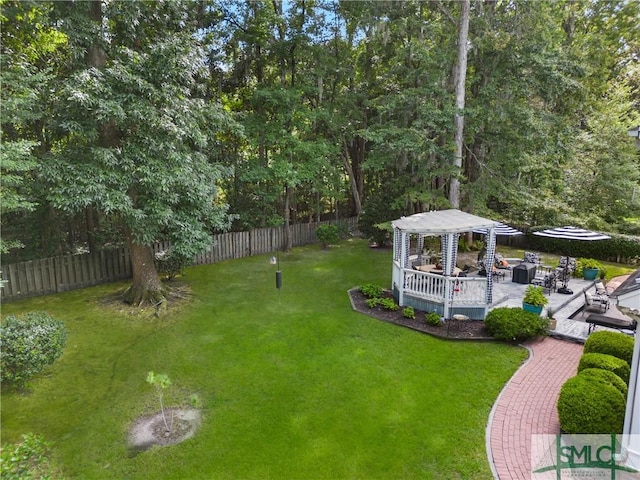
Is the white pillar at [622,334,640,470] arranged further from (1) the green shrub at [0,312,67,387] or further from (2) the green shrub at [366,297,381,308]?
(1) the green shrub at [0,312,67,387]

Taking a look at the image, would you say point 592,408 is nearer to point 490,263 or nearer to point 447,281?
point 447,281

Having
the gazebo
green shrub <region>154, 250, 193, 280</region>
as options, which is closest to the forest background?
green shrub <region>154, 250, 193, 280</region>

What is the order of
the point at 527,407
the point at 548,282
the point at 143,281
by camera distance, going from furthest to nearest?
the point at 548,282 → the point at 143,281 → the point at 527,407

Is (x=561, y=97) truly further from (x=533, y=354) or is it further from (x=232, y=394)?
(x=232, y=394)

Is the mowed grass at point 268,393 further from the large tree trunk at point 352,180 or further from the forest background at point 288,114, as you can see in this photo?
the large tree trunk at point 352,180

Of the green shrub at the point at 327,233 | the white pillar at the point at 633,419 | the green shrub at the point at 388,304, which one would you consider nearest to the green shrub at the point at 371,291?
the green shrub at the point at 388,304

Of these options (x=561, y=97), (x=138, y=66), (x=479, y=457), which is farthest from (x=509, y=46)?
(x=479, y=457)

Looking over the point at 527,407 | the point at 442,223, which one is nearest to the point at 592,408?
the point at 527,407
